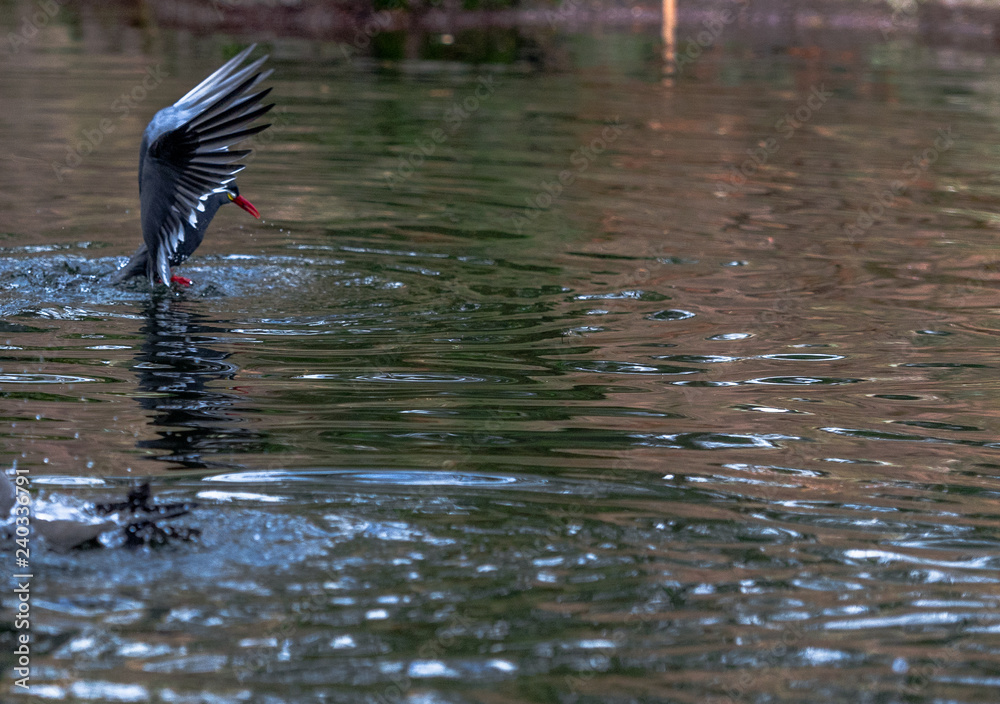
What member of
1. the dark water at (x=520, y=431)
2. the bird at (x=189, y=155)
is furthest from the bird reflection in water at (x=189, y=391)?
the bird at (x=189, y=155)

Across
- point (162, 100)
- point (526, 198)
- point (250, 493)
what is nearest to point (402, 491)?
point (250, 493)

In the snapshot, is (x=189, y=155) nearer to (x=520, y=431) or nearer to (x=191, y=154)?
(x=191, y=154)

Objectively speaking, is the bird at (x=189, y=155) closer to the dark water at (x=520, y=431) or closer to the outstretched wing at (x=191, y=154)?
the outstretched wing at (x=191, y=154)

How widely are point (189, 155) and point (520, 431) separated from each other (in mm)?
2580

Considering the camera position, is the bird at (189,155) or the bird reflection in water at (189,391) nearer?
the bird reflection in water at (189,391)

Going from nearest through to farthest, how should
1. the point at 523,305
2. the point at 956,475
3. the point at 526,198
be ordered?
the point at 956,475
the point at 523,305
the point at 526,198

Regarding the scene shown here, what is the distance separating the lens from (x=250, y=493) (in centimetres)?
370

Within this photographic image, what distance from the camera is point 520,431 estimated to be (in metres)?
4.42

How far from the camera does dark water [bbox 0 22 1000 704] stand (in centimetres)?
292

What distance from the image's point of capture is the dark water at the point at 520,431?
9.59 ft

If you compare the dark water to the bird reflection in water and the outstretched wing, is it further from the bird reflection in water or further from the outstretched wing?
the outstretched wing

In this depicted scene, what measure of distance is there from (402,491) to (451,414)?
0.86 metres

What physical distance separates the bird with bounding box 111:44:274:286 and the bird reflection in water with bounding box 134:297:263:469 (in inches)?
16.9

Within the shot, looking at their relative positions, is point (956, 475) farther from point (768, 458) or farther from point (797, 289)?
point (797, 289)
